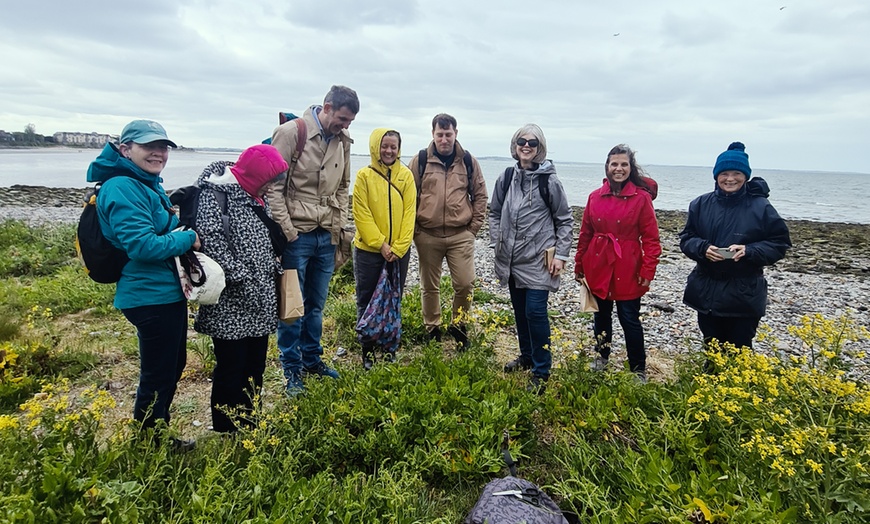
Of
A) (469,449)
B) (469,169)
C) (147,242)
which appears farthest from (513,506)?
(469,169)

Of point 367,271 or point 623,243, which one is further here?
point 367,271

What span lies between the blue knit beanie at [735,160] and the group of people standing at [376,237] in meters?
0.01

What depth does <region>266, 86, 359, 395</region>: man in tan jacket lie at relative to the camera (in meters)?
4.04

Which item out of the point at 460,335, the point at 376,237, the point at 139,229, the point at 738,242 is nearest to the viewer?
the point at 139,229

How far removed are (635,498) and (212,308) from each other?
2766mm

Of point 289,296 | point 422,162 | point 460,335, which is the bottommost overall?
point 460,335

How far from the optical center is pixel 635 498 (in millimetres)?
2404

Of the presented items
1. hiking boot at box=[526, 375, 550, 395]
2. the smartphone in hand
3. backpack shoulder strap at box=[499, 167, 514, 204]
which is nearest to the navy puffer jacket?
the smartphone in hand

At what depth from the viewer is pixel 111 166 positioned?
2799mm

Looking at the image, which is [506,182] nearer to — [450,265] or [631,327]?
[450,265]

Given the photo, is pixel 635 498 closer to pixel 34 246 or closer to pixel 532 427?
pixel 532 427

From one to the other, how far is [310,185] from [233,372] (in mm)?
1721

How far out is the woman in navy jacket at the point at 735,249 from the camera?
3873 mm

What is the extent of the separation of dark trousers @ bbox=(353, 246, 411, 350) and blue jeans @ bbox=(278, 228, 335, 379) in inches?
12.6
